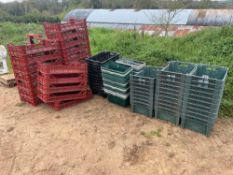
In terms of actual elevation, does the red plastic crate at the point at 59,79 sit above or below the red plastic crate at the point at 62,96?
above

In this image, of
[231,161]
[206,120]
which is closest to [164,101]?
[206,120]

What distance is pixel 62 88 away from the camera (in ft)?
13.2

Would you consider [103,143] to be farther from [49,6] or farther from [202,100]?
[49,6]

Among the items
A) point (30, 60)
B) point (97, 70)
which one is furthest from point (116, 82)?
point (30, 60)

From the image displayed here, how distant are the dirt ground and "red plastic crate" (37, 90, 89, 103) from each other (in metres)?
0.26

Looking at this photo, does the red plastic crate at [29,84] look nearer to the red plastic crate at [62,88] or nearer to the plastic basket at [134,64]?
the red plastic crate at [62,88]

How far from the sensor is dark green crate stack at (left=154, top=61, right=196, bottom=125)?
3.21m

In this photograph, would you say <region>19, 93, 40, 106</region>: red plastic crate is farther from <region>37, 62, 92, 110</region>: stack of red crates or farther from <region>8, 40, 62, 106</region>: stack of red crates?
<region>37, 62, 92, 110</region>: stack of red crates

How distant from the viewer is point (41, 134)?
11.2ft

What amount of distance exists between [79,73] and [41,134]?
4.46ft

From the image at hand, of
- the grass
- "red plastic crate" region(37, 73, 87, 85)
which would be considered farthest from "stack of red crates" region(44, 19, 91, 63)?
the grass

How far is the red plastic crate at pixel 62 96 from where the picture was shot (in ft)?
13.0

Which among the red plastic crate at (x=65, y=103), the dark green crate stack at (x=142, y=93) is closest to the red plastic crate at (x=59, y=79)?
the red plastic crate at (x=65, y=103)

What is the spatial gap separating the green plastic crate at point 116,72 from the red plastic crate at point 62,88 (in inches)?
20.8
